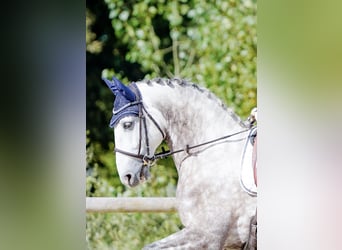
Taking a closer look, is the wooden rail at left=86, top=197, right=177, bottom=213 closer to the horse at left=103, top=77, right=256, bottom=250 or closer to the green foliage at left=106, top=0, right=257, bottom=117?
the horse at left=103, top=77, right=256, bottom=250

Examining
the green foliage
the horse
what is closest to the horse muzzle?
the horse

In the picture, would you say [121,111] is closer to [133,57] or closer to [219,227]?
[133,57]

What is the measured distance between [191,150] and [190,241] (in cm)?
39

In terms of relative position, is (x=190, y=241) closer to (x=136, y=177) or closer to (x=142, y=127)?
(x=136, y=177)

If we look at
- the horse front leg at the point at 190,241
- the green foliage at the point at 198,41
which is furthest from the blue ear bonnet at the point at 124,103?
the horse front leg at the point at 190,241

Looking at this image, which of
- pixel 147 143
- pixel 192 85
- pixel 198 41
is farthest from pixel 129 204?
pixel 198 41

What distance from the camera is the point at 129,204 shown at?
241 centimetres

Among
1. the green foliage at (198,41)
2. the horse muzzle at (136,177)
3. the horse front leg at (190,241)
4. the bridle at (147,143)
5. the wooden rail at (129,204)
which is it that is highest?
the green foliage at (198,41)

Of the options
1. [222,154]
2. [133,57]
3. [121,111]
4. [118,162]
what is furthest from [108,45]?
[222,154]

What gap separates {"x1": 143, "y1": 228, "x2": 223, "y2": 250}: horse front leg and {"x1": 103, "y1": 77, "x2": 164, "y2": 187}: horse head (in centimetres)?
28

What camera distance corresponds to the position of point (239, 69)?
2352mm

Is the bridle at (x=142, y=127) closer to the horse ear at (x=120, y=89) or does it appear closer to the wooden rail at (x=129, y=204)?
the horse ear at (x=120, y=89)

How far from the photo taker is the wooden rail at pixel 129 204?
2.39 m

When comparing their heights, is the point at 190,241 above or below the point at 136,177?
below
